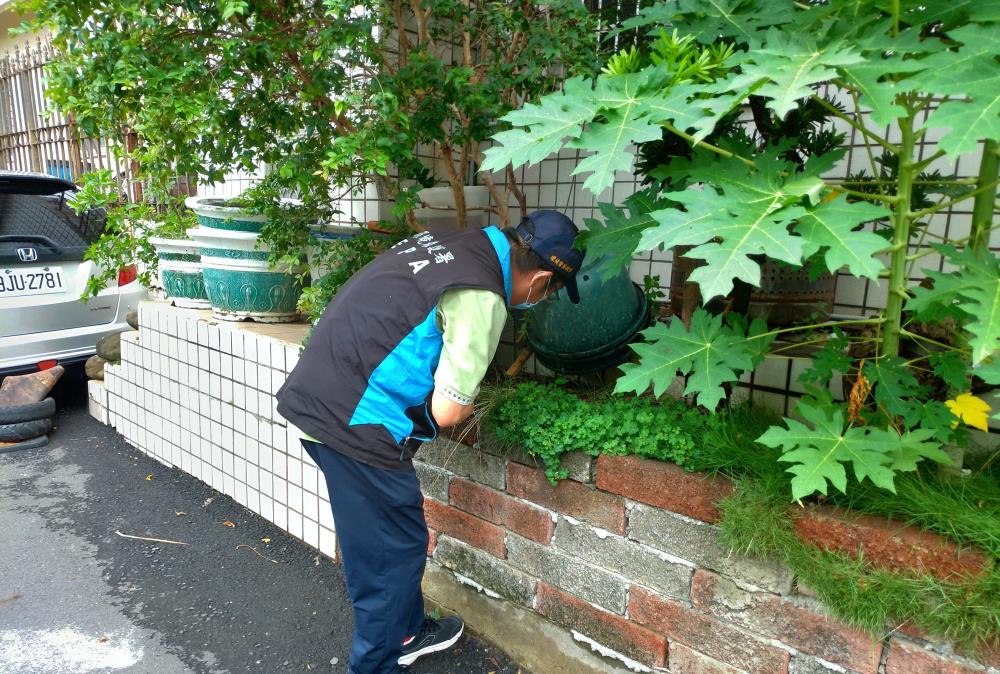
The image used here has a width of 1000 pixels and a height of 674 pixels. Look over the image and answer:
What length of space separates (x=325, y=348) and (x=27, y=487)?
11.1ft

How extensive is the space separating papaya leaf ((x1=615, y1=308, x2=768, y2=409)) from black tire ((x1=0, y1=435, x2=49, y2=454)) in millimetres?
5039

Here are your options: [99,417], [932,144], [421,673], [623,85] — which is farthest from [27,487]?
[932,144]

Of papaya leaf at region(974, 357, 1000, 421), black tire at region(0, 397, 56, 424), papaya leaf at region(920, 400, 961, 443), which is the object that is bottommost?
black tire at region(0, 397, 56, 424)

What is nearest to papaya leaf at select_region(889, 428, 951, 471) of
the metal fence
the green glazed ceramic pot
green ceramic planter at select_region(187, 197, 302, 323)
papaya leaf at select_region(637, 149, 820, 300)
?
papaya leaf at select_region(637, 149, 820, 300)

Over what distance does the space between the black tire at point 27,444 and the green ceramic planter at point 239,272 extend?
2.17 m

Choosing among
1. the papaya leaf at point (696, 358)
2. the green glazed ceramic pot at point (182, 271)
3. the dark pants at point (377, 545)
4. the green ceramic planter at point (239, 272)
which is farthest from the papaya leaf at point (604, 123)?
the green glazed ceramic pot at point (182, 271)

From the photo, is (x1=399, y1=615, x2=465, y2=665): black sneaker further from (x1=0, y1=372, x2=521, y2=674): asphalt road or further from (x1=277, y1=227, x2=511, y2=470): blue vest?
(x1=277, y1=227, x2=511, y2=470): blue vest

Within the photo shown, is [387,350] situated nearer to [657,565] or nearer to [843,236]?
[657,565]

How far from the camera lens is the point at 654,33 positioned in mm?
2025

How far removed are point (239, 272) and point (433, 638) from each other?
2.40m

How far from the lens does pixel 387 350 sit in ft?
7.49

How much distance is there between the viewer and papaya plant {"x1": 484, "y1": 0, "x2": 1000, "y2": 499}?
4.52 feet

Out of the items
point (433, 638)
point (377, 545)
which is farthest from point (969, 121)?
point (433, 638)

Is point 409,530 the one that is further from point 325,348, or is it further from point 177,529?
point 177,529
